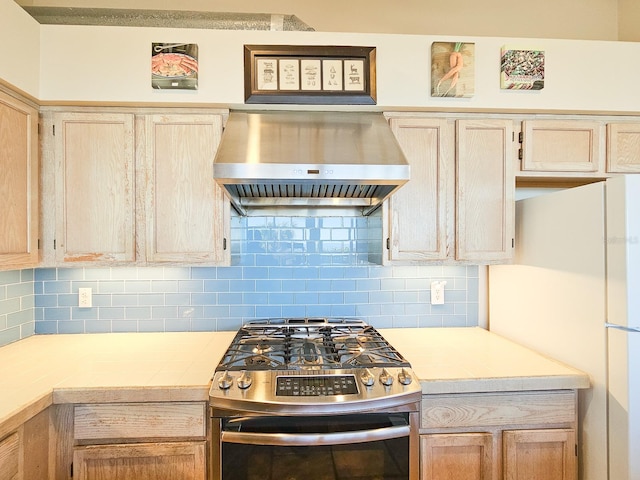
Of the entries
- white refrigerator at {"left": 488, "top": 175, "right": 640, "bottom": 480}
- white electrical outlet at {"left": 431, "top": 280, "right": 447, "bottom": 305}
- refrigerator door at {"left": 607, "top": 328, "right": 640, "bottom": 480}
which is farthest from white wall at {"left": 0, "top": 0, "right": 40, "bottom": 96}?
refrigerator door at {"left": 607, "top": 328, "right": 640, "bottom": 480}

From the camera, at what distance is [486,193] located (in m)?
1.76

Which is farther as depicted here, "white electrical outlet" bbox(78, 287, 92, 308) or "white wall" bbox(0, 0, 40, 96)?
"white electrical outlet" bbox(78, 287, 92, 308)

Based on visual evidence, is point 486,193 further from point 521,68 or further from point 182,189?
point 182,189

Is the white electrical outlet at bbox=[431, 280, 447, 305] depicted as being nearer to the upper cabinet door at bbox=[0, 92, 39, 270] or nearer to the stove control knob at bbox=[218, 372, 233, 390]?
the stove control knob at bbox=[218, 372, 233, 390]

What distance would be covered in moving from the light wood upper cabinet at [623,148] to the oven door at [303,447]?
171cm

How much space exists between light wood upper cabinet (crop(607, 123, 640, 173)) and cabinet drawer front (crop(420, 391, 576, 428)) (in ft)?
3.87

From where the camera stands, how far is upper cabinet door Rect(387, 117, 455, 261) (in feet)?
5.74

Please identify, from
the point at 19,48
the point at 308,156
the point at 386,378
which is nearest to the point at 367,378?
the point at 386,378

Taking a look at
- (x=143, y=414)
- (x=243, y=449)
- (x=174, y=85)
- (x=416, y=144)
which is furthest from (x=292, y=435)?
(x=174, y=85)

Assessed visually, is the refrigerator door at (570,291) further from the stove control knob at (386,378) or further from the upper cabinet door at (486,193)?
the stove control knob at (386,378)

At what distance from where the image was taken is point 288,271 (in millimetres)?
2074

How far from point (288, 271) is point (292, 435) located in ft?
3.23

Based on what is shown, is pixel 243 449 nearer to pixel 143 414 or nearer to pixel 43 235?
pixel 143 414

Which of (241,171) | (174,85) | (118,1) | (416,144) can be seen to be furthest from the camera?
(118,1)
